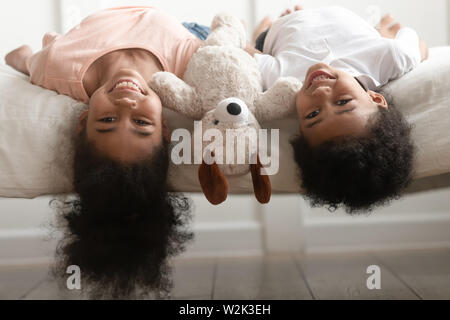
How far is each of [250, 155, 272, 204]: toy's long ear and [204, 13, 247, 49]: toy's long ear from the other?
0.29m

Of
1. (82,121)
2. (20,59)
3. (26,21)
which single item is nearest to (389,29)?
(82,121)

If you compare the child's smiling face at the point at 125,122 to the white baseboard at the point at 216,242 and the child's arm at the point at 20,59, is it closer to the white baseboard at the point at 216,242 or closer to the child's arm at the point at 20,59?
the child's arm at the point at 20,59

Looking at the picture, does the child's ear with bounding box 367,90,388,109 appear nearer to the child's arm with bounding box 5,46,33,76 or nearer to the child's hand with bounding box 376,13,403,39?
the child's hand with bounding box 376,13,403,39

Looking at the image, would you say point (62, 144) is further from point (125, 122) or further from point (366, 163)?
point (366, 163)

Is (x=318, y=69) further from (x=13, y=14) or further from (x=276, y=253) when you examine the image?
(x=13, y=14)

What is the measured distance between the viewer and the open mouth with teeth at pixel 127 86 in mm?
770

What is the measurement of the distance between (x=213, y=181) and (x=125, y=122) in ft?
0.56

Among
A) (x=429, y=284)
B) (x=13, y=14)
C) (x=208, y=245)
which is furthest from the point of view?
(x=208, y=245)

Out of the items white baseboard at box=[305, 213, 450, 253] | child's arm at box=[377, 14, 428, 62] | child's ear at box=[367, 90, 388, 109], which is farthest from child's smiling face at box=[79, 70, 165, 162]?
white baseboard at box=[305, 213, 450, 253]

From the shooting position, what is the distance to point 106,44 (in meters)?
0.93

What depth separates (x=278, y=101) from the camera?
807 millimetres
